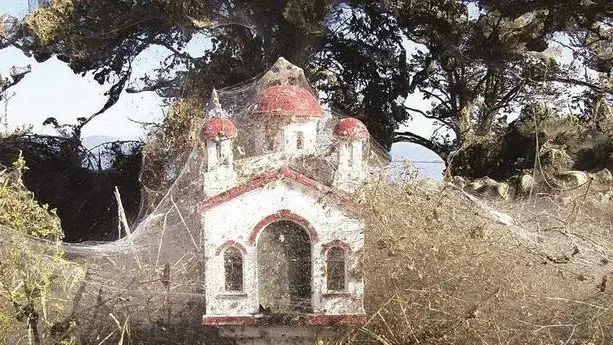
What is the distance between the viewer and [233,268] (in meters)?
6.11

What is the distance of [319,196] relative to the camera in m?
6.00

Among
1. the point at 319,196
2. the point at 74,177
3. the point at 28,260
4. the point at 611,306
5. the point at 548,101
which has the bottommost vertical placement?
the point at 611,306

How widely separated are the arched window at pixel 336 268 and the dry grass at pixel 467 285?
0.81 ft

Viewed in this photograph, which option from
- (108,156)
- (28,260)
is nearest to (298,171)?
(28,260)

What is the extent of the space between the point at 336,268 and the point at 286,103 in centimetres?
165

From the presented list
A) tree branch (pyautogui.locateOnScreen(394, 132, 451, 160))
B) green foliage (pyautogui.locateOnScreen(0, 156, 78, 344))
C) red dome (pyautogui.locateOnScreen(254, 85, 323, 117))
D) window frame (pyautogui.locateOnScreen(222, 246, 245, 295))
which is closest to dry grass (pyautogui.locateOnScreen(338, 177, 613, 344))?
window frame (pyautogui.locateOnScreen(222, 246, 245, 295))

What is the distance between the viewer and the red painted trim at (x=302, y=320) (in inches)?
239

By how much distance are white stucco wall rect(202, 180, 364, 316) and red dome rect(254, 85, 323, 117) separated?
3.97ft

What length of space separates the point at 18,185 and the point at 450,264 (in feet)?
12.4

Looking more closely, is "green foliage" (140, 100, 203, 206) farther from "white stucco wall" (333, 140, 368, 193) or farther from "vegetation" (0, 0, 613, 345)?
"white stucco wall" (333, 140, 368, 193)

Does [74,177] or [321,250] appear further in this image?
[74,177]

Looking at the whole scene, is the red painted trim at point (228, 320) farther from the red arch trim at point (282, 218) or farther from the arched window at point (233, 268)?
the red arch trim at point (282, 218)

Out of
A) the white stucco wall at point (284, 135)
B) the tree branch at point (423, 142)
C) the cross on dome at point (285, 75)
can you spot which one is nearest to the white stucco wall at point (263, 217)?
the white stucco wall at point (284, 135)

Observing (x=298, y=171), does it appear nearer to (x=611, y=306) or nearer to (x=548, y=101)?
(x=611, y=306)
